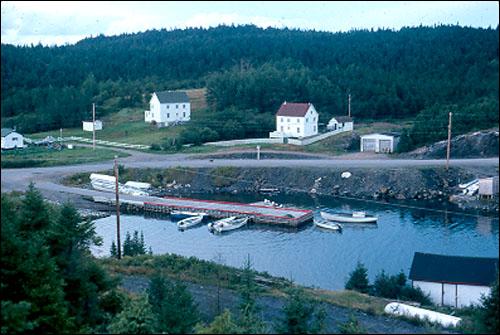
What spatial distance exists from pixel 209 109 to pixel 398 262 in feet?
70.4

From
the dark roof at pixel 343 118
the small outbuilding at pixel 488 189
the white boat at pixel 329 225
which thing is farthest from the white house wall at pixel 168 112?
the small outbuilding at pixel 488 189

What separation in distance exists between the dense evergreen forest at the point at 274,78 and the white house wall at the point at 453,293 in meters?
8.02

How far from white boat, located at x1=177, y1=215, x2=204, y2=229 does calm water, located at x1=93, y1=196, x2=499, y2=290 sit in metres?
0.23

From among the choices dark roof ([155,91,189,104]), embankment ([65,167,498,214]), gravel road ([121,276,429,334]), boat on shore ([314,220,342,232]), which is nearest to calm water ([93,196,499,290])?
boat on shore ([314,220,342,232])

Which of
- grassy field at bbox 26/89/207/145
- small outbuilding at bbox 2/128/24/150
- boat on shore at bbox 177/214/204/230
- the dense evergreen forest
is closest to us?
boat on shore at bbox 177/214/204/230

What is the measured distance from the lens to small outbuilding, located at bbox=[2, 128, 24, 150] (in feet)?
89.0

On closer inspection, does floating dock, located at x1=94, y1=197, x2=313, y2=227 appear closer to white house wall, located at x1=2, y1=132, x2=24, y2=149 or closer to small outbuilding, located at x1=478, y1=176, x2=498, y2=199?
small outbuilding, located at x1=478, y1=176, x2=498, y2=199

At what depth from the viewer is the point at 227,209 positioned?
64.7 ft

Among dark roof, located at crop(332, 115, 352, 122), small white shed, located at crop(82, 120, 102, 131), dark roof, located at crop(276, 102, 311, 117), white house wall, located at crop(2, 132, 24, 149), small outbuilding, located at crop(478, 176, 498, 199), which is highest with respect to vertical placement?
dark roof, located at crop(276, 102, 311, 117)

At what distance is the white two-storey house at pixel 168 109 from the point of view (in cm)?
3216

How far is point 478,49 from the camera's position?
1977 cm

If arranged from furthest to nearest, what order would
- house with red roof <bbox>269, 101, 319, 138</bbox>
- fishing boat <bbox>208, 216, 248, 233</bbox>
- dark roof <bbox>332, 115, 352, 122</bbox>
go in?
dark roof <bbox>332, 115, 352, 122</bbox>
house with red roof <bbox>269, 101, 319, 138</bbox>
fishing boat <bbox>208, 216, 248, 233</bbox>

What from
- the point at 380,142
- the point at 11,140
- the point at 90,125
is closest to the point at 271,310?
the point at 380,142

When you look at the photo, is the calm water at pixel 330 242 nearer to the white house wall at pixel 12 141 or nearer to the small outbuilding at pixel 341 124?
the white house wall at pixel 12 141
